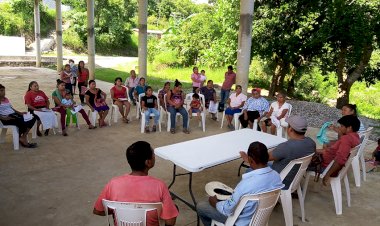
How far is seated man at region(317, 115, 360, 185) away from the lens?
12.9 ft

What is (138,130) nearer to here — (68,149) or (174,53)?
(68,149)

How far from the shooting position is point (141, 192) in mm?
2311

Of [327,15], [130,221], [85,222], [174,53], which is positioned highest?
[327,15]

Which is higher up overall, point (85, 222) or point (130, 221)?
point (130, 221)

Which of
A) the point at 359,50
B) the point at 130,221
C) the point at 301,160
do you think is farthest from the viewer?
the point at 359,50

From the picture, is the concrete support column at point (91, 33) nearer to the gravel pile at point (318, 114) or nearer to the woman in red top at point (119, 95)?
the woman in red top at point (119, 95)

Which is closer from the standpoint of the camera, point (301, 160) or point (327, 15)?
point (301, 160)

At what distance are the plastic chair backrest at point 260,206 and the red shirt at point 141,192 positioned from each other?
1.99 feet

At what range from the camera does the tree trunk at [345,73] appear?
37.1 feet

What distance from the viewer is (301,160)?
3518 millimetres

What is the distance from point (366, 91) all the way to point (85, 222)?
22856mm

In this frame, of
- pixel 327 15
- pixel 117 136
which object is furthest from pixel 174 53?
pixel 117 136

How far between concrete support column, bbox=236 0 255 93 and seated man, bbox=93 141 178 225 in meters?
6.53

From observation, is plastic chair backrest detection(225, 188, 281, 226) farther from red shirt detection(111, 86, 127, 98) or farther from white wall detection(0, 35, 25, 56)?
white wall detection(0, 35, 25, 56)
